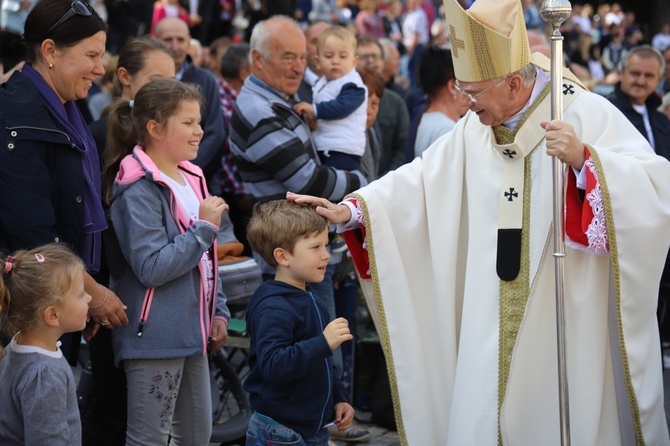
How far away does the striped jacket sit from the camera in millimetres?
4984

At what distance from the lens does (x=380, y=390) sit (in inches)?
219

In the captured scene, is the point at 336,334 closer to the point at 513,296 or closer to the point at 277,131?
the point at 513,296

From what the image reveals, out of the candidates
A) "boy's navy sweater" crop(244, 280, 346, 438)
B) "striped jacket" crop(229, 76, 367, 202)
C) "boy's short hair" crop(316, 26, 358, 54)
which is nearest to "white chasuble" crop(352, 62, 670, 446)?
"boy's navy sweater" crop(244, 280, 346, 438)

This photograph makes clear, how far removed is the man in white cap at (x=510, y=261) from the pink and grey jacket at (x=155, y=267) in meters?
0.56

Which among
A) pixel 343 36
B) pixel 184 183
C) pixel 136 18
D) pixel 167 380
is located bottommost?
pixel 167 380

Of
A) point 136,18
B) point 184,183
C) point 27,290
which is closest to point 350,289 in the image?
point 184,183

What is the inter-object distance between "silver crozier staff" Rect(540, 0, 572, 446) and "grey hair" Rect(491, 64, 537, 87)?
0.48m

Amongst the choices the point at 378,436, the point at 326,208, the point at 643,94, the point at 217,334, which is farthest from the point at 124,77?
the point at 643,94

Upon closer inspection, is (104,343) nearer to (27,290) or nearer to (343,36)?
(27,290)

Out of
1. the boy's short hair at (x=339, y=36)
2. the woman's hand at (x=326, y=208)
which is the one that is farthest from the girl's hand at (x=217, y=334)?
the boy's short hair at (x=339, y=36)

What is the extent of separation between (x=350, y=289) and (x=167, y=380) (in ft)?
6.98

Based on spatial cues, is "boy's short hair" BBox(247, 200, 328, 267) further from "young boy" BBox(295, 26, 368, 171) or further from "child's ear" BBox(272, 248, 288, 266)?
"young boy" BBox(295, 26, 368, 171)

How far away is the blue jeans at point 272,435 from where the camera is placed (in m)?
3.51

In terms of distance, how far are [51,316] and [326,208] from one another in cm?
111
